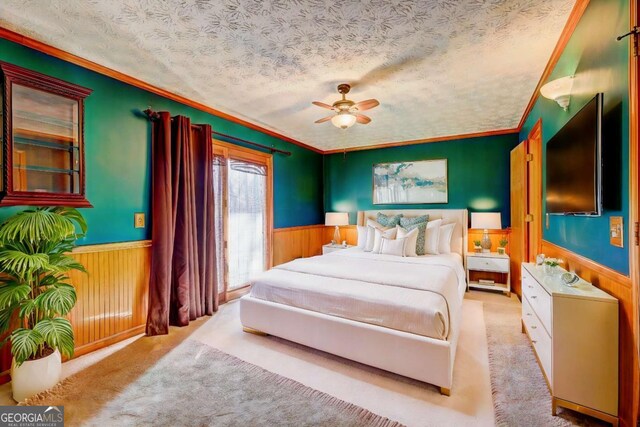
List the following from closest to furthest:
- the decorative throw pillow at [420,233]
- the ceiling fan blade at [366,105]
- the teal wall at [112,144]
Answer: the teal wall at [112,144] → the ceiling fan blade at [366,105] → the decorative throw pillow at [420,233]

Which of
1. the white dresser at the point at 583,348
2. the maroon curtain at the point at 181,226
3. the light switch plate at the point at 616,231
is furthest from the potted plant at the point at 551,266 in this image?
the maroon curtain at the point at 181,226

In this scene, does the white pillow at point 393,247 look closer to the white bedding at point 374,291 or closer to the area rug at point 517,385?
the white bedding at point 374,291

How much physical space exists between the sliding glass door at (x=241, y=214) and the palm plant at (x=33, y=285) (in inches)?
70.5

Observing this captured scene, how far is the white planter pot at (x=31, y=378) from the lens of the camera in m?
1.81

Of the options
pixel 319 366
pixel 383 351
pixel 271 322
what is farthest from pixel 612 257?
pixel 271 322

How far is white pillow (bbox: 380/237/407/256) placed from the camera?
151 inches

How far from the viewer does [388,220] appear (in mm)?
4684

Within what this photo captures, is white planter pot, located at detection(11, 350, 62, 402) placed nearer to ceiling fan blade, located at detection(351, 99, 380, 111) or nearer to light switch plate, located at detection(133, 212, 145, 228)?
light switch plate, located at detection(133, 212, 145, 228)

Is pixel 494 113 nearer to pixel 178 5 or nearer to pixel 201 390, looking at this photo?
pixel 178 5

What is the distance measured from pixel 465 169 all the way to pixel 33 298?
17.9ft

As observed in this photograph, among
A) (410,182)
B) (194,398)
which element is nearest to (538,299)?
(194,398)

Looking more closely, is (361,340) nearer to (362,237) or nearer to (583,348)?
(583,348)

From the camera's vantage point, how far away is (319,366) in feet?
7.34

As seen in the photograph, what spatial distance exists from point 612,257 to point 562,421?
39.0 inches
